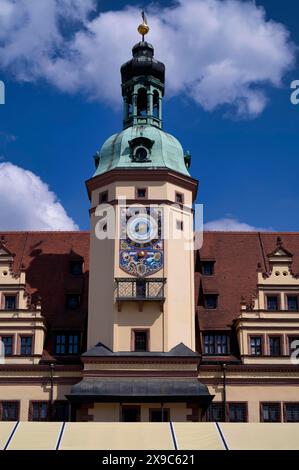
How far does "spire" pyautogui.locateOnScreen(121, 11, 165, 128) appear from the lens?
41.0 metres

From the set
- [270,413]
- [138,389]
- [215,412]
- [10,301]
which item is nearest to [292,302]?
[270,413]

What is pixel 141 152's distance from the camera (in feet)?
128

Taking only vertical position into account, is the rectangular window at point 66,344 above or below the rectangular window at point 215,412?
above

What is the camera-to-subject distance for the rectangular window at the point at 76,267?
40.8m

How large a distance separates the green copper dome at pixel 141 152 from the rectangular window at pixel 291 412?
39.0ft

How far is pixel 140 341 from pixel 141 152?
915 cm

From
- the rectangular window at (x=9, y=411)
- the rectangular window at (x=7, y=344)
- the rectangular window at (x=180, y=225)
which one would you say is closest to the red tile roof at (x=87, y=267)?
the rectangular window at (x=7, y=344)

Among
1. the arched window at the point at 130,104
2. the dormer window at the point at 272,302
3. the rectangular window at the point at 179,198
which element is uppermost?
the arched window at the point at 130,104

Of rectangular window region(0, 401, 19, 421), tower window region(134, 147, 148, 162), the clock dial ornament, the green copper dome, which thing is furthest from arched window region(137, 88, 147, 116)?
rectangular window region(0, 401, 19, 421)

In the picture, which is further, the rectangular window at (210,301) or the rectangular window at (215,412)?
the rectangular window at (210,301)

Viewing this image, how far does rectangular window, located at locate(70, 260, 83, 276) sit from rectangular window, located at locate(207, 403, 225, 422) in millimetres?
9572

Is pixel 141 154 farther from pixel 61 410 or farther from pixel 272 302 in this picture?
pixel 61 410

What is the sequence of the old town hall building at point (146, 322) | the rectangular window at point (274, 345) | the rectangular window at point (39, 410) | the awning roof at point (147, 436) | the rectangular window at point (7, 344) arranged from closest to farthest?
the awning roof at point (147, 436)
the old town hall building at point (146, 322)
the rectangular window at point (39, 410)
the rectangular window at point (7, 344)
the rectangular window at point (274, 345)

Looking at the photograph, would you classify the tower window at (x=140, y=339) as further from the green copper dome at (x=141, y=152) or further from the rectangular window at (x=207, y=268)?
the green copper dome at (x=141, y=152)
